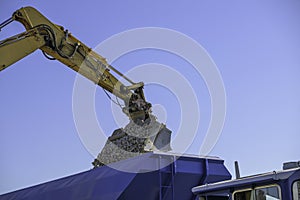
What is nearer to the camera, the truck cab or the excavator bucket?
the truck cab

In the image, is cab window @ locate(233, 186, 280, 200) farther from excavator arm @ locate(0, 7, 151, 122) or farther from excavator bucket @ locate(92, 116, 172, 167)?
excavator arm @ locate(0, 7, 151, 122)

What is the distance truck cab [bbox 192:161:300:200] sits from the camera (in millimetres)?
4906

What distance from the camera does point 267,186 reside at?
5.21 metres

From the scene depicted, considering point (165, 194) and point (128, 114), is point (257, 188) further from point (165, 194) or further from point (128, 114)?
point (128, 114)

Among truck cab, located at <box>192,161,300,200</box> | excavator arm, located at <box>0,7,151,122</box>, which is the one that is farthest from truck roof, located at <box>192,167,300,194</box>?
excavator arm, located at <box>0,7,151,122</box>

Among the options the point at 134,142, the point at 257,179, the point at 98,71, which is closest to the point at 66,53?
the point at 98,71

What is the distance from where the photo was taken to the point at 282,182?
5.02 meters

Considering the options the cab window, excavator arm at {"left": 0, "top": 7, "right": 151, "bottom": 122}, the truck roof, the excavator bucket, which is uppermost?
excavator arm at {"left": 0, "top": 7, "right": 151, "bottom": 122}

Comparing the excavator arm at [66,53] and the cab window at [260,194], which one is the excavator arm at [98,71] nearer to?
the excavator arm at [66,53]

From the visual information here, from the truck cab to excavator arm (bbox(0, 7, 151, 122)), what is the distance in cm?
585

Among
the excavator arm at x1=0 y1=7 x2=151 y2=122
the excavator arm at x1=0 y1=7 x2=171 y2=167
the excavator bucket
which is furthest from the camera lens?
the excavator bucket

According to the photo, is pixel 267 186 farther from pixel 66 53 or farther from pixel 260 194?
pixel 66 53

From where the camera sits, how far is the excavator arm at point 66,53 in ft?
31.0

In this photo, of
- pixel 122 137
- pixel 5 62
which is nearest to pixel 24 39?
pixel 5 62
